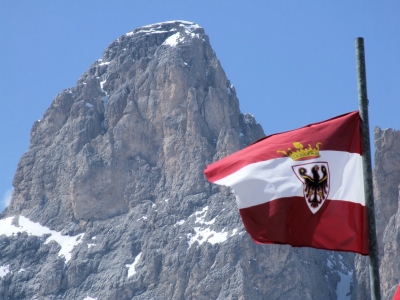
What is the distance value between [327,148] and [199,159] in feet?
500

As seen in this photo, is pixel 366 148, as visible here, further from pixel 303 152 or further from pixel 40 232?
pixel 40 232

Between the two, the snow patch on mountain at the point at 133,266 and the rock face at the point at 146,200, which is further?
the snow patch on mountain at the point at 133,266

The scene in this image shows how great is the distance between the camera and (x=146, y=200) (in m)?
172

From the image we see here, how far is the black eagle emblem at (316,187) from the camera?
15500mm

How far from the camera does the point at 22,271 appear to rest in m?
164

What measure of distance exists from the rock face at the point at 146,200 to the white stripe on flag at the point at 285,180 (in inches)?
4937

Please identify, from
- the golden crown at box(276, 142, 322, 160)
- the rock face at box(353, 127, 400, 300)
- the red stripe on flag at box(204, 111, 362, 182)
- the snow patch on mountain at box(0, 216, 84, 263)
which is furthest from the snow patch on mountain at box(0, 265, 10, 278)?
the golden crown at box(276, 142, 322, 160)

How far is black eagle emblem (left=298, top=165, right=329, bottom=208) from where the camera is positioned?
15.5m

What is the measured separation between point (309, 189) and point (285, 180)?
1.34ft

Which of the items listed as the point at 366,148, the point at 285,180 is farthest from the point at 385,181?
the point at 366,148

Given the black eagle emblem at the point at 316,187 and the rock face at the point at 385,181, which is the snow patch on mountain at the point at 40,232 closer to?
the rock face at the point at 385,181

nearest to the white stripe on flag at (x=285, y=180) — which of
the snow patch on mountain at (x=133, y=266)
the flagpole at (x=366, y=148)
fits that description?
the flagpole at (x=366, y=148)

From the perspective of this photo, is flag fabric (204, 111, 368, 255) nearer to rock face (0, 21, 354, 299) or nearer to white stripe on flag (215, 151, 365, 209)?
white stripe on flag (215, 151, 365, 209)

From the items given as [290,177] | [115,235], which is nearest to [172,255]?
[115,235]
